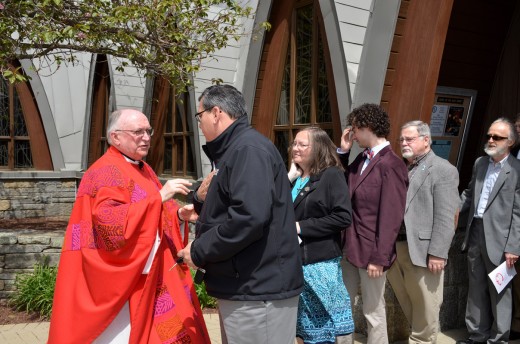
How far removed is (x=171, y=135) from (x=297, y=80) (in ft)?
14.8

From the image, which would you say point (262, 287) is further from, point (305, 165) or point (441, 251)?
point (441, 251)

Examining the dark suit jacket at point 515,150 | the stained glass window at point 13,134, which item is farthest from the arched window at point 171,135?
the dark suit jacket at point 515,150

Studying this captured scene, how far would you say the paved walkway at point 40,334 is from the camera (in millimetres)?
4574

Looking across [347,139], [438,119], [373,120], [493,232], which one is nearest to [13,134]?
[438,119]

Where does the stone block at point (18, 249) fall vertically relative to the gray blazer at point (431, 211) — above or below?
below

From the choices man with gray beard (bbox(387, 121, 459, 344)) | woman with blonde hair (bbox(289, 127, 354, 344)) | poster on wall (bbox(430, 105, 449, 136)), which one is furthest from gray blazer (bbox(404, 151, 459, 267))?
poster on wall (bbox(430, 105, 449, 136))

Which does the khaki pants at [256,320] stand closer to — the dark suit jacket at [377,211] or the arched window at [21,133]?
the dark suit jacket at [377,211]

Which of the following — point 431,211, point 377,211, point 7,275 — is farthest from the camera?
point 7,275

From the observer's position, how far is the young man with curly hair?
348 cm

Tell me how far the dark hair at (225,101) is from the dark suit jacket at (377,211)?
138 centimetres

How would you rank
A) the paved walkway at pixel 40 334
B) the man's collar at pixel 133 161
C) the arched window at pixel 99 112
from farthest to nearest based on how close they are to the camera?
the arched window at pixel 99 112 < the paved walkway at pixel 40 334 < the man's collar at pixel 133 161

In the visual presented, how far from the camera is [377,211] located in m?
3.56

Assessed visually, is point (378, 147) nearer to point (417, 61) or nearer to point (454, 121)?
point (417, 61)

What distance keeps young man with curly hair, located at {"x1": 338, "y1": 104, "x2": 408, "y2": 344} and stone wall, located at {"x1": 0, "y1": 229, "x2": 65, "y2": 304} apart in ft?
13.5
